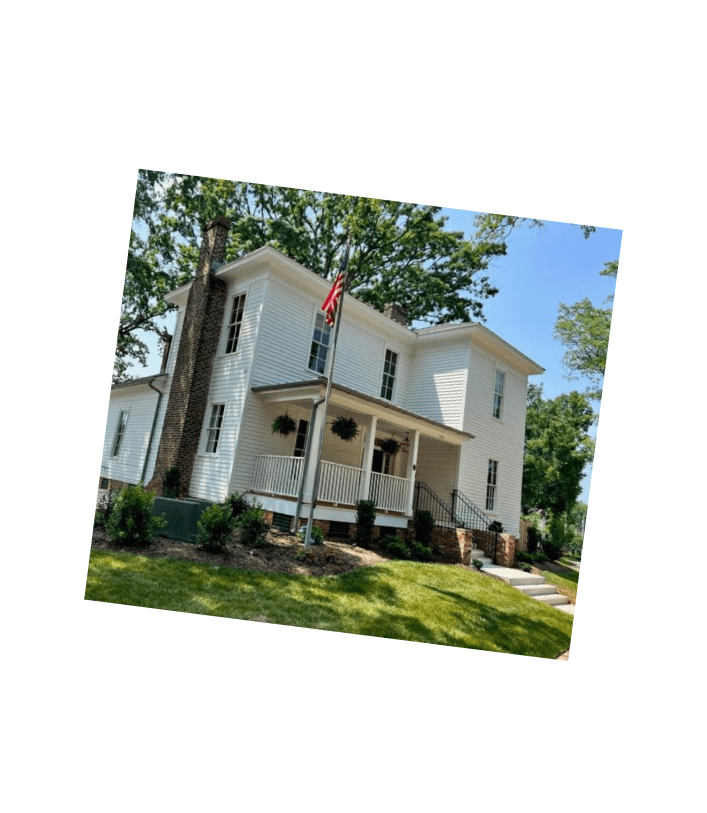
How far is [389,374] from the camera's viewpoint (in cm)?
1282

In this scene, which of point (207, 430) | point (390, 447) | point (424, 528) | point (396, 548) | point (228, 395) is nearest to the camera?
point (396, 548)

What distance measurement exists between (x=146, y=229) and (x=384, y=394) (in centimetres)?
772

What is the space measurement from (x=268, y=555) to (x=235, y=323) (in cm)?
523

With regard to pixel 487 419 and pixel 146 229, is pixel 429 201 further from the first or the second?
pixel 487 419

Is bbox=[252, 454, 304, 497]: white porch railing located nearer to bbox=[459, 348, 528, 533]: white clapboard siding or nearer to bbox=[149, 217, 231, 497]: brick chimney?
bbox=[149, 217, 231, 497]: brick chimney

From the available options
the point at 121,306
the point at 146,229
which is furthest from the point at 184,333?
the point at 121,306

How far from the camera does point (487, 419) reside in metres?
12.4

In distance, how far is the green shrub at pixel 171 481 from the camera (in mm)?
9336

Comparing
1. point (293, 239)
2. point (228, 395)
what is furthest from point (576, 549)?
point (228, 395)

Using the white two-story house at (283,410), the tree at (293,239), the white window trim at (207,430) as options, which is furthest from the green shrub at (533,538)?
the white window trim at (207,430)

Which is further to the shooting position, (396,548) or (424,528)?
(424,528)

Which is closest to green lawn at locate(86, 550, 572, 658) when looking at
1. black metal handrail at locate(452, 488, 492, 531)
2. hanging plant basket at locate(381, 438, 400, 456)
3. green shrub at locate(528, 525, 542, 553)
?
green shrub at locate(528, 525, 542, 553)

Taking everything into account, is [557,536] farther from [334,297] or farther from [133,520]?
[133,520]

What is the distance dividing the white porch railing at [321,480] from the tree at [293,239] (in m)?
3.36
